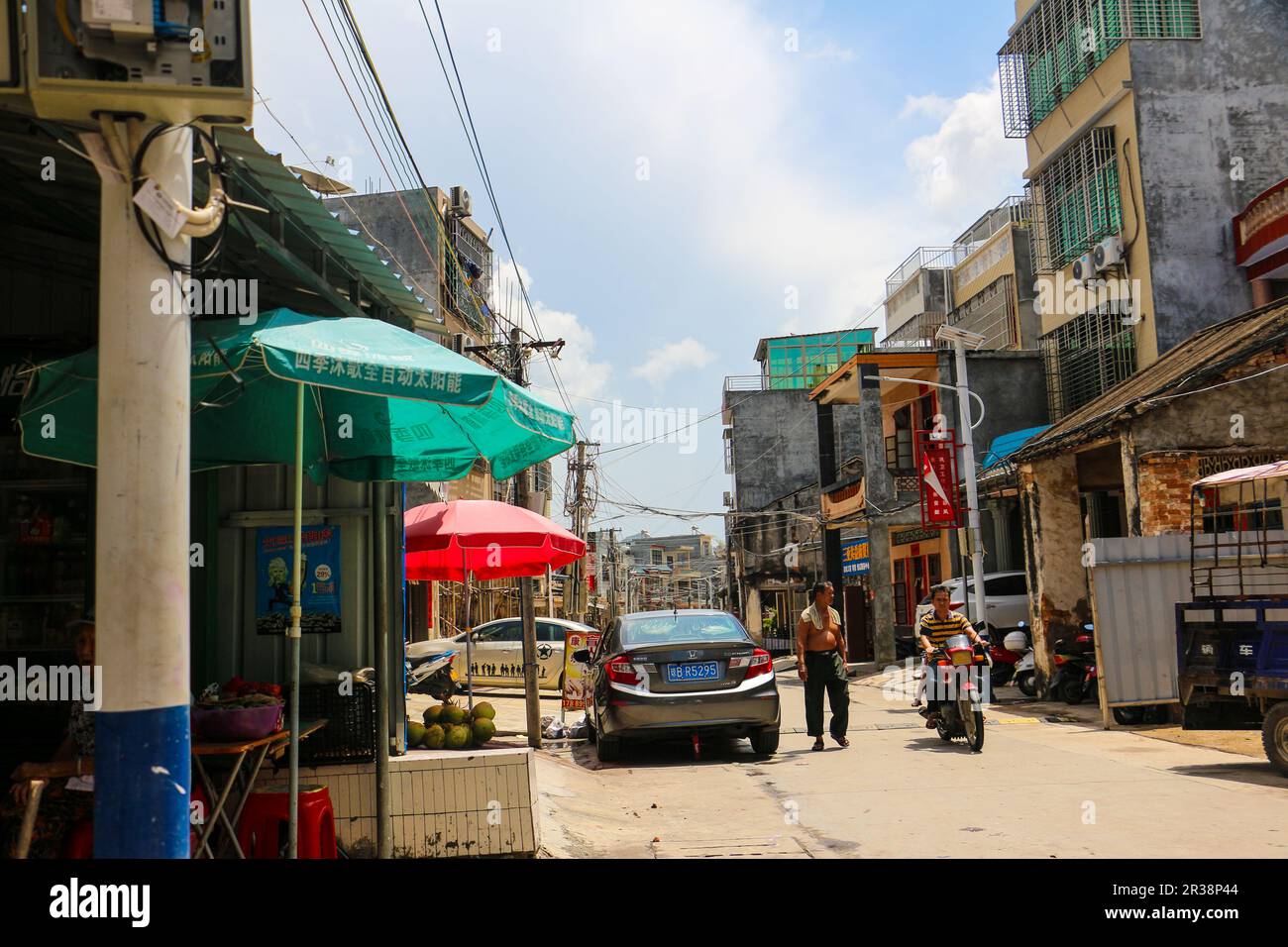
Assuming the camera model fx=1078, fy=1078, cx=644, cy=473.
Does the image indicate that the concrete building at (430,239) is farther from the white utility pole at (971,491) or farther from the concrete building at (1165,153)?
the concrete building at (1165,153)

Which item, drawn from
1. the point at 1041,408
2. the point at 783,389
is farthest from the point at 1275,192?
the point at 783,389

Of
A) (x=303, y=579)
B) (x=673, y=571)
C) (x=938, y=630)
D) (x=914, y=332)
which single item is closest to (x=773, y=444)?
(x=914, y=332)

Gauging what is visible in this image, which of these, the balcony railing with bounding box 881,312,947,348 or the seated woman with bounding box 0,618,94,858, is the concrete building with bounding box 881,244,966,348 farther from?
the seated woman with bounding box 0,618,94,858

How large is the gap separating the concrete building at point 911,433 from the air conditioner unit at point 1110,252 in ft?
14.8

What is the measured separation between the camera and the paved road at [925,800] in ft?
21.1

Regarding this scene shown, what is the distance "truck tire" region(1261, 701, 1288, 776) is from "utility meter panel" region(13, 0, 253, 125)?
340 inches

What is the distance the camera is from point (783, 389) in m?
51.8

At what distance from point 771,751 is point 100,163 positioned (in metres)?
9.10

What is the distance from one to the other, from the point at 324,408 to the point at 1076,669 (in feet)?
39.8

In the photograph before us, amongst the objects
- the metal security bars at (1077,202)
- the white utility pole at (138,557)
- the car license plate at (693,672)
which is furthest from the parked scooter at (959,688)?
the metal security bars at (1077,202)

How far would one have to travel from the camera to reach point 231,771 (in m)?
5.07

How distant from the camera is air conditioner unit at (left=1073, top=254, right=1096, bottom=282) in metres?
24.9

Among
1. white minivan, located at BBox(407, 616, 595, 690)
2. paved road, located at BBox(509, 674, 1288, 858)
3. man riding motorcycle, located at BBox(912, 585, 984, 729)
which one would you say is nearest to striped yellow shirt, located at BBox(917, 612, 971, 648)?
man riding motorcycle, located at BBox(912, 585, 984, 729)
